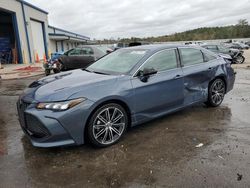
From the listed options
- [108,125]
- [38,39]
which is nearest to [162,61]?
[108,125]

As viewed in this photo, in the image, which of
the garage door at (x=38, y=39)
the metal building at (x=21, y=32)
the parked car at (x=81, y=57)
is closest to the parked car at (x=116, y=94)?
the parked car at (x=81, y=57)

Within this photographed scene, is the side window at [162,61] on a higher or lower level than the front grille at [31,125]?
higher

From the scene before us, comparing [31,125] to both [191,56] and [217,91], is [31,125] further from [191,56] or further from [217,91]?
[217,91]

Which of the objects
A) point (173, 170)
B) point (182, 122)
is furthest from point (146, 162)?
point (182, 122)

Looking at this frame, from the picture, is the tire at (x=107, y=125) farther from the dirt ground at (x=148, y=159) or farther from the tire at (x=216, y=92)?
the tire at (x=216, y=92)

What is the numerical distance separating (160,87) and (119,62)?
3.14 ft

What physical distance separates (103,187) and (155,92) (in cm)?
205

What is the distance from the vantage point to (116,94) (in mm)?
3879

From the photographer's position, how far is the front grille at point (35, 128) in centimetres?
343

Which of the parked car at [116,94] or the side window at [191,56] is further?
the side window at [191,56]

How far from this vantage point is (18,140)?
4301 mm

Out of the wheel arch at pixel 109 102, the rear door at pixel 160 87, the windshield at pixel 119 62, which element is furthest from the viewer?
the windshield at pixel 119 62

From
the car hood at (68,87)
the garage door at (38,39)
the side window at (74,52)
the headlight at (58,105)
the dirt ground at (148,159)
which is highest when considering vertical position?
the garage door at (38,39)

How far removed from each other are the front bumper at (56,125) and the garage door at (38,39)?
74.1 ft
